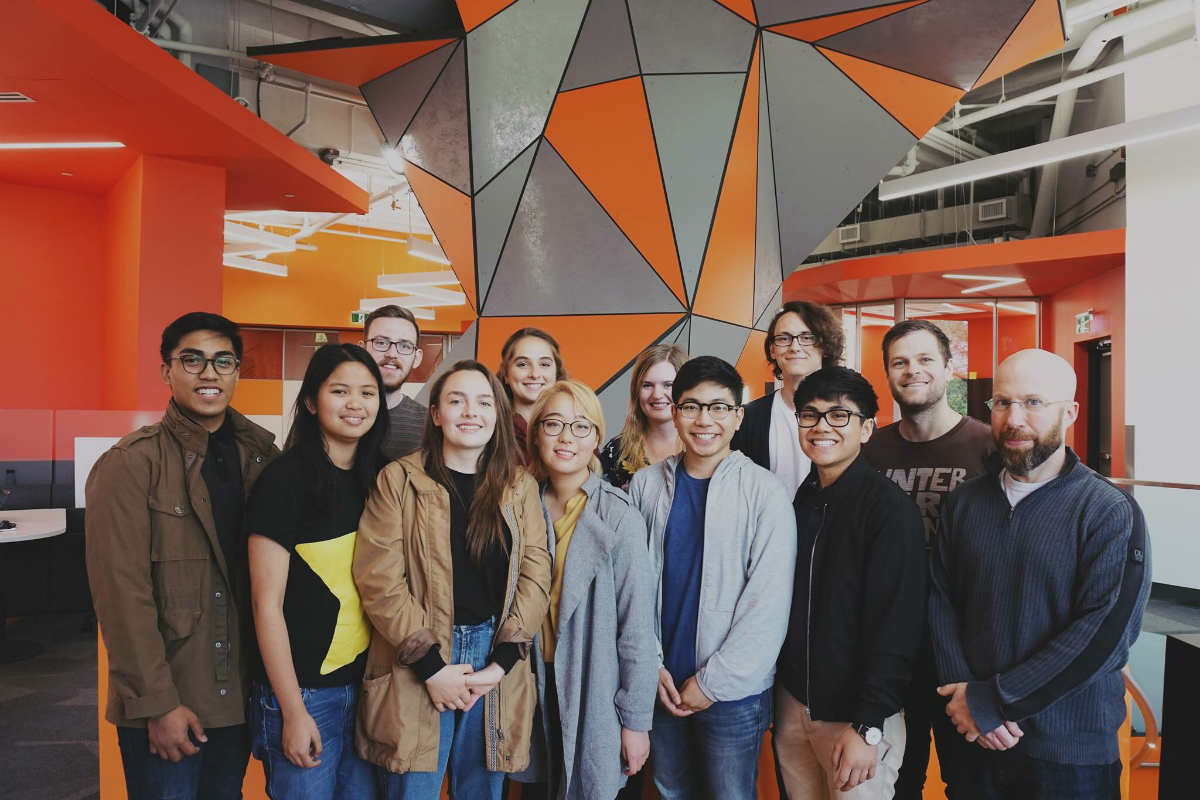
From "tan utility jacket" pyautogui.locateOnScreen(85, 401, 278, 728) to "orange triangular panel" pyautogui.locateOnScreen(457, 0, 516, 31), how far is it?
160 inches

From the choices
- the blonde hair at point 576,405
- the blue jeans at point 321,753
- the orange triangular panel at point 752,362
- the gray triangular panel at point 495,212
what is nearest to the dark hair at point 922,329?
the blonde hair at point 576,405

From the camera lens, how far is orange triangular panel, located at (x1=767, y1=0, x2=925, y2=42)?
184 inches

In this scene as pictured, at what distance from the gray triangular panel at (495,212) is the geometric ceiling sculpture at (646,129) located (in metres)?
0.01

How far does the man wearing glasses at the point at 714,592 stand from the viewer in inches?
73.5

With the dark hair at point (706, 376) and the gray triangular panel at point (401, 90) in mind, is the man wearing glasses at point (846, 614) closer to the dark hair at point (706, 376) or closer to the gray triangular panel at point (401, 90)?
the dark hair at point (706, 376)

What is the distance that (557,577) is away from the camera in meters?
1.94

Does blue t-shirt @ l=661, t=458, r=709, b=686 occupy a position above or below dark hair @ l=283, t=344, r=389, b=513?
below

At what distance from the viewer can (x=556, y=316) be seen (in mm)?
4914

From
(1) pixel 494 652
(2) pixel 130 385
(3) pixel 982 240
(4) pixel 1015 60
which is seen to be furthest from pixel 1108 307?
(2) pixel 130 385

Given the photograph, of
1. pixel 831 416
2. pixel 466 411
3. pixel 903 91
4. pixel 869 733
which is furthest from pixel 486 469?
pixel 903 91

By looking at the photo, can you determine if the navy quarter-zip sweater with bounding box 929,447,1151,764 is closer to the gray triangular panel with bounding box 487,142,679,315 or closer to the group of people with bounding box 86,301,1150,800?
the group of people with bounding box 86,301,1150,800

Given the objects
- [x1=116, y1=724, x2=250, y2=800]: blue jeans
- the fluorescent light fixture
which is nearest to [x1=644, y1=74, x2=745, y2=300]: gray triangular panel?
[x1=116, y1=724, x2=250, y2=800]: blue jeans

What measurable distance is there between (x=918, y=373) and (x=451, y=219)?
13.0 ft

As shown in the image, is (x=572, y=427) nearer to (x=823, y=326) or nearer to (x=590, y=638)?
(x=590, y=638)
